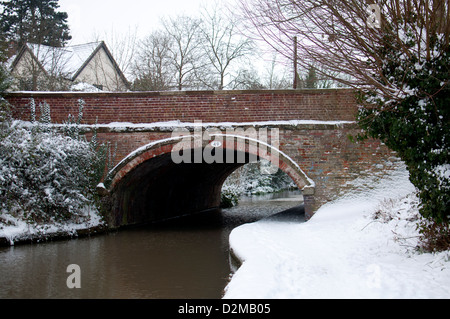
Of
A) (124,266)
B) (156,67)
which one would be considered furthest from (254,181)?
(124,266)

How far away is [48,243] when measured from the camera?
9.00m

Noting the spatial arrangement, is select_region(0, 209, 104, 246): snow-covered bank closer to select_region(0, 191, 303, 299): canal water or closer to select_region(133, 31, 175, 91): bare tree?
select_region(0, 191, 303, 299): canal water

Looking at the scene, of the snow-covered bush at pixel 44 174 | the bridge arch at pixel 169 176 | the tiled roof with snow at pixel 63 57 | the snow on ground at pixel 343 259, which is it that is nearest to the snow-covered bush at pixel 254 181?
the bridge arch at pixel 169 176

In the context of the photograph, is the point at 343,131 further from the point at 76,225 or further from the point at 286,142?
the point at 76,225

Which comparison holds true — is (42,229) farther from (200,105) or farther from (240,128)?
(240,128)

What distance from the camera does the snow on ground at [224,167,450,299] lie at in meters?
4.10

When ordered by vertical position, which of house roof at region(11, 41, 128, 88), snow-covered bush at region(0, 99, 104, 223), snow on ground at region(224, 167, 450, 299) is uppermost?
house roof at region(11, 41, 128, 88)

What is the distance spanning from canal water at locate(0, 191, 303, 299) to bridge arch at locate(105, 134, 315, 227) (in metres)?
1.26

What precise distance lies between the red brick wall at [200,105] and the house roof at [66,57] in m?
9.43

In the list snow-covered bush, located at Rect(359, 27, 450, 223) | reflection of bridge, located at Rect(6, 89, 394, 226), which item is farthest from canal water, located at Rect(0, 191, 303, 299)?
snow-covered bush, located at Rect(359, 27, 450, 223)

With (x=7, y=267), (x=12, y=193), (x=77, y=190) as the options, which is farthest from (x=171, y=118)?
(x=7, y=267)

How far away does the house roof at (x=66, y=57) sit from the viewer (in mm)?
20094

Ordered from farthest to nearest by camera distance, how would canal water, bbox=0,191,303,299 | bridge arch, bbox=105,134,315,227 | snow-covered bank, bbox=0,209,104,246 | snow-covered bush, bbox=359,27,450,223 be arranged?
bridge arch, bbox=105,134,315,227 → snow-covered bank, bbox=0,209,104,246 → canal water, bbox=0,191,303,299 → snow-covered bush, bbox=359,27,450,223

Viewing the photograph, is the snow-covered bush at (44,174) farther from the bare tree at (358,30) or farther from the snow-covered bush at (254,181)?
the snow-covered bush at (254,181)
